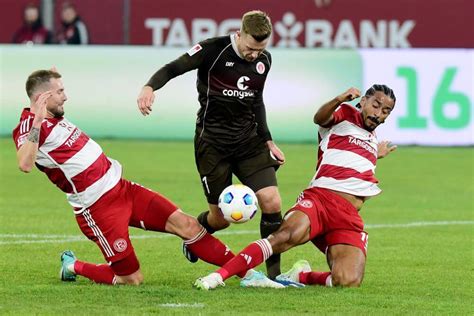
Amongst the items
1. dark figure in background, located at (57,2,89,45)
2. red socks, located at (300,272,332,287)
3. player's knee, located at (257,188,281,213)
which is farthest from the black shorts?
dark figure in background, located at (57,2,89,45)

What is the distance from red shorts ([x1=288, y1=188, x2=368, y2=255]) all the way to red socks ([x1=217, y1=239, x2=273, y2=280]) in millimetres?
452

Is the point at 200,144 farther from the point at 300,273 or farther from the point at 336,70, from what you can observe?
the point at 336,70

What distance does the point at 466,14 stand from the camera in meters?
28.3

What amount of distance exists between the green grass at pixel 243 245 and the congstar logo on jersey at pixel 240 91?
138 cm

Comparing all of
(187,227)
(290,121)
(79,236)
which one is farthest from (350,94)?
(290,121)

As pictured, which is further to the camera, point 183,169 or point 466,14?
point 466,14

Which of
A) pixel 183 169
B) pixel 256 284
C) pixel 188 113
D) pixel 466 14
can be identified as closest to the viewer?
pixel 256 284

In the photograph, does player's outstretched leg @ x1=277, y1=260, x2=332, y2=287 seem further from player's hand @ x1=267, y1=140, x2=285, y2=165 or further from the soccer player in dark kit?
player's hand @ x1=267, y1=140, x2=285, y2=165

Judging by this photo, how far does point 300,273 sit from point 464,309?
1.53 meters

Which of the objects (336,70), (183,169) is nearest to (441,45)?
(336,70)

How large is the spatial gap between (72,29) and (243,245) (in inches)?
526

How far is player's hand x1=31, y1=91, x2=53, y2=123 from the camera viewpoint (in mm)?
9117

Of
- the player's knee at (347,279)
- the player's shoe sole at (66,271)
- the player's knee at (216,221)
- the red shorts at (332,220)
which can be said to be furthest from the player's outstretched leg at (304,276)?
the player's shoe sole at (66,271)

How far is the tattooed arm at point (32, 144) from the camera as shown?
29.6ft
